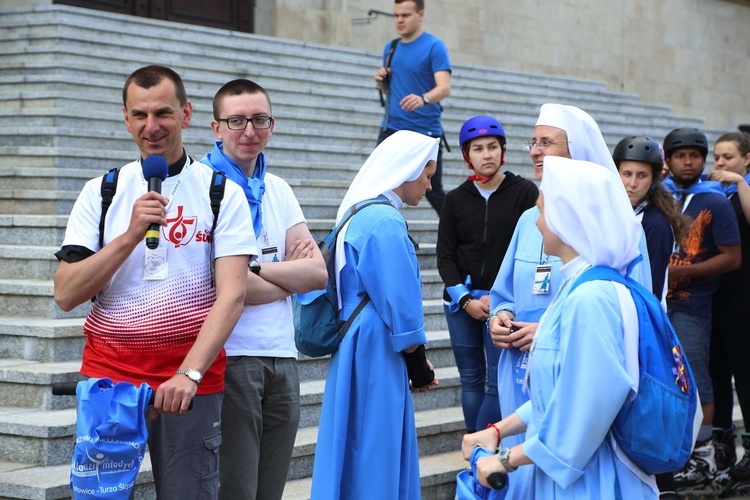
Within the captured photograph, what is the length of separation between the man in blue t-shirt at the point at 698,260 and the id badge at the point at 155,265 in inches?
161

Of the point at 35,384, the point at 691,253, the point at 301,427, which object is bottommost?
the point at 301,427

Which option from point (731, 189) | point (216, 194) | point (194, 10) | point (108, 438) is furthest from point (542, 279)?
point (194, 10)

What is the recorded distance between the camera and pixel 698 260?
6.87 meters

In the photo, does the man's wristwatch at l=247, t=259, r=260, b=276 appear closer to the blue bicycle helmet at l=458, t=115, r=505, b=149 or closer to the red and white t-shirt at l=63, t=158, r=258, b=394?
the red and white t-shirt at l=63, t=158, r=258, b=394

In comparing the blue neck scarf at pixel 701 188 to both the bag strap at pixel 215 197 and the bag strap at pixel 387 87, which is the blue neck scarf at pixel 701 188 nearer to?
the bag strap at pixel 387 87

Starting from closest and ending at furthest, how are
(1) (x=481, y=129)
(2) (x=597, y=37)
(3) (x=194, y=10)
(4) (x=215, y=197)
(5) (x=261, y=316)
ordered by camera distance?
(4) (x=215, y=197)
(5) (x=261, y=316)
(1) (x=481, y=129)
(3) (x=194, y=10)
(2) (x=597, y=37)

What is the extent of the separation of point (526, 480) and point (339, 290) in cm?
151

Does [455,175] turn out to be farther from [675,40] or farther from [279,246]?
[675,40]

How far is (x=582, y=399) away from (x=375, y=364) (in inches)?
62.8

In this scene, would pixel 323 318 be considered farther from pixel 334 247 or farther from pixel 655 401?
pixel 655 401

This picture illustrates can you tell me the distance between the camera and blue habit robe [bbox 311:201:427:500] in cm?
446

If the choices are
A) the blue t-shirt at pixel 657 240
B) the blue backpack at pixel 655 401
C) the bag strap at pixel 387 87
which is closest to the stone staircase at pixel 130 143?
the bag strap at pixel 387 87

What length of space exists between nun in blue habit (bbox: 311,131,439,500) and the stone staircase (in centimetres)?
121

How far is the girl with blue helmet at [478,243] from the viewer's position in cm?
611
